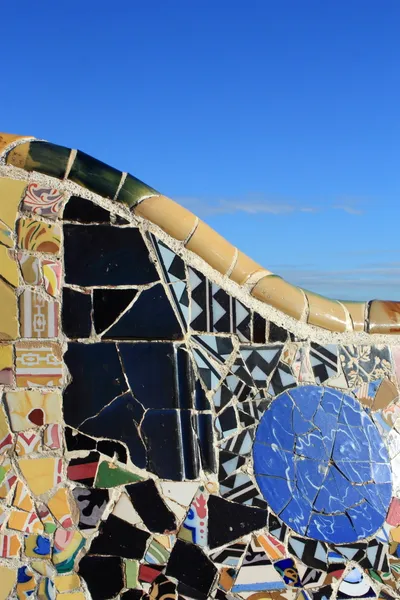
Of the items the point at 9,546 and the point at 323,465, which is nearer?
the point at 323,465

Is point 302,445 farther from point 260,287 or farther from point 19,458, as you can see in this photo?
point 19,458

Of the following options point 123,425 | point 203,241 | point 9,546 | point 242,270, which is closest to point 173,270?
point 203,241

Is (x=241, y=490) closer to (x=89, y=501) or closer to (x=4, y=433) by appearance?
(x=89, y=501)

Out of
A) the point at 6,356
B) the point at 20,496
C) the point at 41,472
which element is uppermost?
the point at 6,356

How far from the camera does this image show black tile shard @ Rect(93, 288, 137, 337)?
2828mm

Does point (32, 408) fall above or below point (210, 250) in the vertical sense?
below

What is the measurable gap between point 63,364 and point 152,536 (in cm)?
85

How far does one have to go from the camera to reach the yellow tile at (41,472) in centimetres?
285

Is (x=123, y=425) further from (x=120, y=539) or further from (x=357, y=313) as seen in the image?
(x=357, y=313)

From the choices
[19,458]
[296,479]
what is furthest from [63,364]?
[296,479]

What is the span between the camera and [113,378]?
111 inches

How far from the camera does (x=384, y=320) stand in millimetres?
2783

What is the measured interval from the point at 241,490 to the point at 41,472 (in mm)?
881

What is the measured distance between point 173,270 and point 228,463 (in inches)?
34.3
